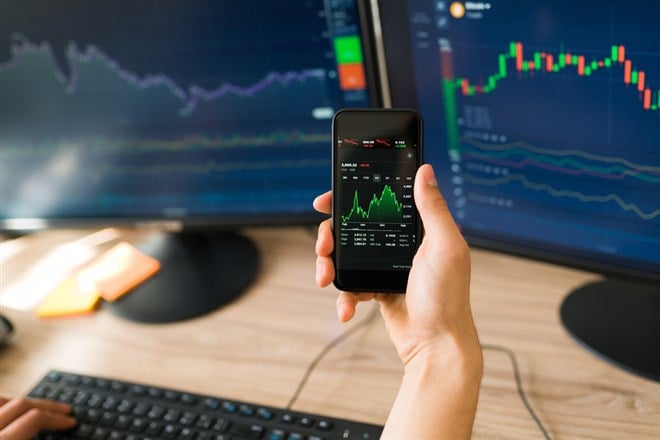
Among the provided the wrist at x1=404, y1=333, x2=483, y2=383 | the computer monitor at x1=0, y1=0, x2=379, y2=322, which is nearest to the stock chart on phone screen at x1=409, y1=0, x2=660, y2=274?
the computer monitor at x1=0, y1=0, x2=379, y2=322

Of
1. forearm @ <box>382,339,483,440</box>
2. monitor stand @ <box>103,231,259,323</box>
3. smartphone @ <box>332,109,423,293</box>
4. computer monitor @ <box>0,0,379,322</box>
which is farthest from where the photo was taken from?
monitor stand @ <box>103,231,259,323</box>

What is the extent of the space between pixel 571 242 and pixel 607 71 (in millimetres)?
206

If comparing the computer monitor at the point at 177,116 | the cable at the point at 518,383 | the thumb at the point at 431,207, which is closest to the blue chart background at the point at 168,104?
the computer monitor at the point at 177,116

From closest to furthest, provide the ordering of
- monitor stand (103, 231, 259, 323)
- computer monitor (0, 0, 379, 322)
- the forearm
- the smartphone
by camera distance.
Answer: the forearm, the smartphone, computer monitor (0, 0, 379, 322), monitor stand (103, 231, 259, 323)

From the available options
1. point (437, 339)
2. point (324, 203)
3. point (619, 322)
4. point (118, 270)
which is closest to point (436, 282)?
point (437, 339)

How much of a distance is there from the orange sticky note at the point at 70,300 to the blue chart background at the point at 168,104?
0.11 m

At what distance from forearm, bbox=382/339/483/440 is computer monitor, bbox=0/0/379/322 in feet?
1.11

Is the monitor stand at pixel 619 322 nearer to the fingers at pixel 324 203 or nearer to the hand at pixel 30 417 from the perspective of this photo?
the fingers at pixel 324 203

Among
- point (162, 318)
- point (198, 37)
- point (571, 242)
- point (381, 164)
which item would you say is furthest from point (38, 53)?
point (571, 242)

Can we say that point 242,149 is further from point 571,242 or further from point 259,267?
point 571,242

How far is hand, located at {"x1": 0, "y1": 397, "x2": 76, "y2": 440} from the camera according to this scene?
69 cm

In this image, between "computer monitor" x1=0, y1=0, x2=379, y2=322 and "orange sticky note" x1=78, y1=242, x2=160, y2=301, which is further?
"orange sticky note" x1=78, y1=242, x2=160, y2=301

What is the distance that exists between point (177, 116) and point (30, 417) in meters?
0.41

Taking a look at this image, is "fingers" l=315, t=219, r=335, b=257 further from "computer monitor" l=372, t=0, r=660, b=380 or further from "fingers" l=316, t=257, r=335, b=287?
"computer monitor" l=372, t=0, r=660, b=380
